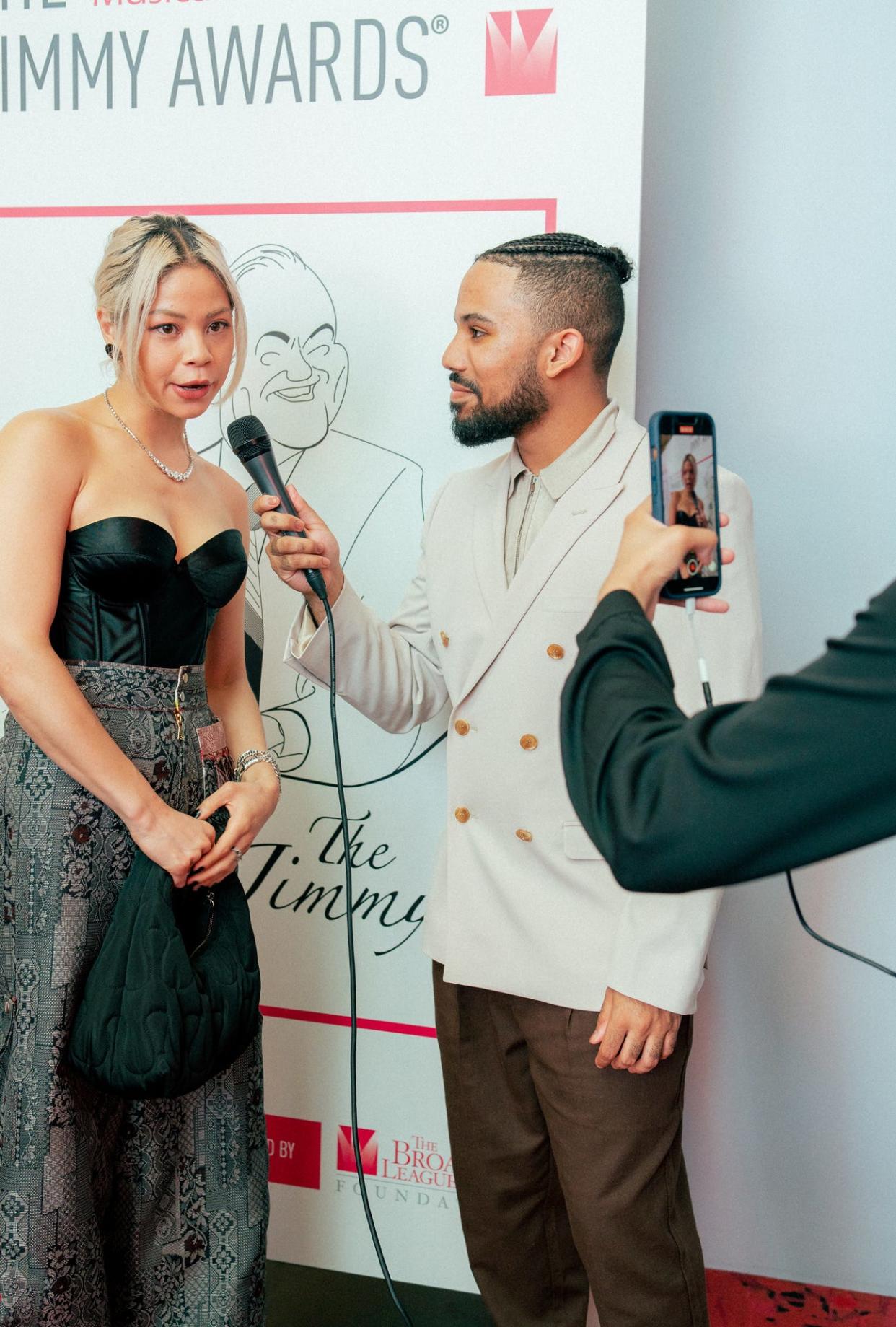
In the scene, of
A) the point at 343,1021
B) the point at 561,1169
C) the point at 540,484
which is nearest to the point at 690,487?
the point at 540,484

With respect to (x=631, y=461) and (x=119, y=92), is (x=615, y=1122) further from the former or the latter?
(x=119, y=92)

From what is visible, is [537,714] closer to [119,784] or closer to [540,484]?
[540,484]

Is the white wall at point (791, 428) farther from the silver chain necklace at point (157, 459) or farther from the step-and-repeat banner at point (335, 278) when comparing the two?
the silver chain necklace at point (157, 459)

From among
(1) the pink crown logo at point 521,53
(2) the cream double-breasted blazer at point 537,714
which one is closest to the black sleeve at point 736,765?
(2) the cream double-breasted blazer at point 537,714

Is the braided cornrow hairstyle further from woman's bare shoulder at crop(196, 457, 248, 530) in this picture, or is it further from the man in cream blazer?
woman's bare shoulder at crop(196, 457, 248, 530)

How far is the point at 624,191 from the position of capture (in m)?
1.72

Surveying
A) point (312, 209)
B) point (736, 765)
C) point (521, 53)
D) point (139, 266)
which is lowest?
point (736, 765)

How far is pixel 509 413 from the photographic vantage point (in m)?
1.60

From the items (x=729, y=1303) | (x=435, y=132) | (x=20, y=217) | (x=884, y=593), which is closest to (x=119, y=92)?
(x=20, y=217)

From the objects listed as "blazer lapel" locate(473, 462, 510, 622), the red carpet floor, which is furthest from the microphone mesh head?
the red carpet floor

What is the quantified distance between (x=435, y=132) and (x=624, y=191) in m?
0.33

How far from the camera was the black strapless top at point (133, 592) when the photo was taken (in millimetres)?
1463

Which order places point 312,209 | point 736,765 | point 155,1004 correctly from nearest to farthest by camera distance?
point 736,765 < point 155,1004 < point 312,209

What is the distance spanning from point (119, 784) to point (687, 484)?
0.80 meters
